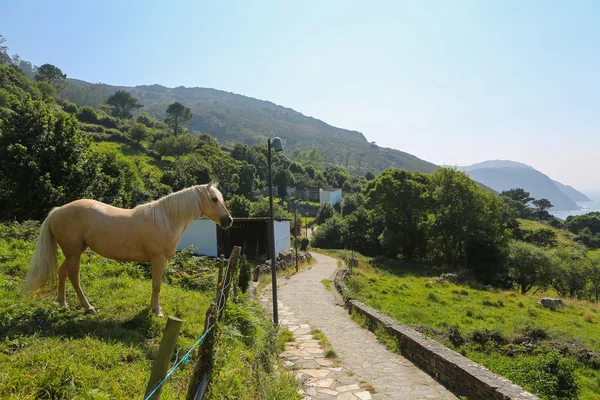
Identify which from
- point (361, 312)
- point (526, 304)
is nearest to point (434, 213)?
point (526, 304)

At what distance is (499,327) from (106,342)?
1402 centimetres

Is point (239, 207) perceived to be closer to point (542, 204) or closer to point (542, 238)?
point (542, 238)

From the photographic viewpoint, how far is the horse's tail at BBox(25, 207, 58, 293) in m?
4.91

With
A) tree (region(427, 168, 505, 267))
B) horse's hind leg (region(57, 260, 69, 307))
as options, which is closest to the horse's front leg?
horse's hind leg (region(57, 260, 69, 307))

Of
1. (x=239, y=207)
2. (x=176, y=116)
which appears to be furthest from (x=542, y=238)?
(x=176, y=116)

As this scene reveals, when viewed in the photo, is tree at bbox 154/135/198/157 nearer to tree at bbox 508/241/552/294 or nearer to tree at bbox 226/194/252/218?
tree at bbox 226/194/252/218

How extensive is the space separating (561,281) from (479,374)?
110 feet

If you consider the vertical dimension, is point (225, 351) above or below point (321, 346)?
above

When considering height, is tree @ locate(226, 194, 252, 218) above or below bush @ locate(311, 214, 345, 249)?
Result: above

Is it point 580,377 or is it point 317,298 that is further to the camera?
point 317,298

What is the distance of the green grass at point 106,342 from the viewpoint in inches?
128

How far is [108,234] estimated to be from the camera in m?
5.16

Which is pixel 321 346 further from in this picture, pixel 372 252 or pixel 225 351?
pixel 372 252

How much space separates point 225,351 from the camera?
492 centimetres
